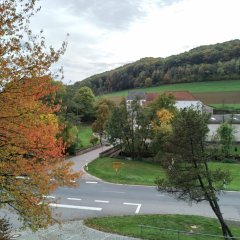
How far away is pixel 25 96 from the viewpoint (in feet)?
33.8

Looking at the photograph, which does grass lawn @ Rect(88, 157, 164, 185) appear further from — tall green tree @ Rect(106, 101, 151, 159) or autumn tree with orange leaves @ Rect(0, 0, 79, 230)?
autumn tree with orange leaves @ Rect(0, 0, 79, 230)

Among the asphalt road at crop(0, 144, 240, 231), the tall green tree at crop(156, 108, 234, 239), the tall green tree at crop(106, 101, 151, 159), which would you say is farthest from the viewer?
the tall green tree at crop(106, 101, 151, 159)

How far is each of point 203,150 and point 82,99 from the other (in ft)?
248

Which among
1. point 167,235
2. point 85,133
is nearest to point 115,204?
point 167,235

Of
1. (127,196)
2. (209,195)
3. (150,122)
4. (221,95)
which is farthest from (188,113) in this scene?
(221,95)

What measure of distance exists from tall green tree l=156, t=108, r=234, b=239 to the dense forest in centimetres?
9391

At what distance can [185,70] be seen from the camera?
426 feet

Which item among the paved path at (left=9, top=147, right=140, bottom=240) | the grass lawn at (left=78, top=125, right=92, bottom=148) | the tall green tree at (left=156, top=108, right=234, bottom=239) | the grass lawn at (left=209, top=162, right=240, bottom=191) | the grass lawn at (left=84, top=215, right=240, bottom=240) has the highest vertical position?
the tall green tree at (left=156, top=108, right=234, bottom=239)

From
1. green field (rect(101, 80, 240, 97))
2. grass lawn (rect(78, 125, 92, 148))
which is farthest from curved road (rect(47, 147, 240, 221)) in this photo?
green field (rect(101, 80, 240, 97))

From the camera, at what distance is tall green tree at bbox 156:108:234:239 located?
748 inches

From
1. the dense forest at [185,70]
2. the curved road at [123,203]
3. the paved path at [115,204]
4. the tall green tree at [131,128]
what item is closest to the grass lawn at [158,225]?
the paved path at [115,204]

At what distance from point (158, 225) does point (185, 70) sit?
4480 inches

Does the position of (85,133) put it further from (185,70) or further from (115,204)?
(185,70)

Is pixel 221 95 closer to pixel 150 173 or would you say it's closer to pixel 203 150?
pixel 150 173
